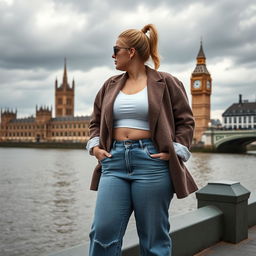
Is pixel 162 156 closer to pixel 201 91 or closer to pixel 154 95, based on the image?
pixel 154 95

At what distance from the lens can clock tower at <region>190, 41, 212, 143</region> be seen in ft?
219

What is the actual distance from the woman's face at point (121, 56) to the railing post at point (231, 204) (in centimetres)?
181

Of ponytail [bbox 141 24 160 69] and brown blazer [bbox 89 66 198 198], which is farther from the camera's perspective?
ponytail [bbox 141 24 160 69]

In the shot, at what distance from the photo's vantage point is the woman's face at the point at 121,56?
1.97 metres

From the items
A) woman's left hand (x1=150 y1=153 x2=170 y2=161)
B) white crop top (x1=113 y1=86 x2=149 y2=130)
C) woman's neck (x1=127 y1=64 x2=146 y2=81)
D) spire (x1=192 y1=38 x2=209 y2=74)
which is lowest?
woman's left hand (x1=150 y1=153 x2=170 y2=161)

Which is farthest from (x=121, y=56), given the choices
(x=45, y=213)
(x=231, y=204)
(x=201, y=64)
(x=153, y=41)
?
(x=201, y=64)

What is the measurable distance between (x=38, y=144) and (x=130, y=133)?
64951 millimetres

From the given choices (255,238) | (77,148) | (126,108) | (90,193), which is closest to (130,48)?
(126,108)

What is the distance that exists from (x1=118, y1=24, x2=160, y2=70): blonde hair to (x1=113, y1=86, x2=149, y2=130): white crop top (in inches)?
7.9

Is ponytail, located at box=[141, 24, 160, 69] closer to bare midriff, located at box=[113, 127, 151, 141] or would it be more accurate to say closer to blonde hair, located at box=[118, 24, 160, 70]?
blonde hair, located at box=[118, 24, 160, 70]

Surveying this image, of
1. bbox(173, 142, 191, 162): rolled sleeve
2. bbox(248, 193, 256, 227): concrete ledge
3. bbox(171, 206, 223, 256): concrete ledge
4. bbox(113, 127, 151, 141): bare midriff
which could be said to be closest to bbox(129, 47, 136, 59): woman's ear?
bbox(113, 127, 151, 141): bare midriff

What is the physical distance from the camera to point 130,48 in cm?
197

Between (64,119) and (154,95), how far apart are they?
89787 mm

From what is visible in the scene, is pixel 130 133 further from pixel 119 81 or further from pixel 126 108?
pixel 119 81
